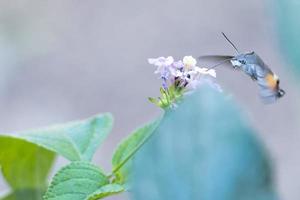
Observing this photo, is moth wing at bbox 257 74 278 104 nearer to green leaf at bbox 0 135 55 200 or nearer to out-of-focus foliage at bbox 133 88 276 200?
out-of-focus foliage at bbox 133 88 276 200

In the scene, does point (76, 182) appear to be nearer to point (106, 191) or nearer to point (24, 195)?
point (106, 191)

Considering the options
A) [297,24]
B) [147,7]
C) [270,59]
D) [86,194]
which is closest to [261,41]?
[270,59]

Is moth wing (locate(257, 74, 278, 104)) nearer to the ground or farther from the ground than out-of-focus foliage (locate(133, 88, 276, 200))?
farther from the ground

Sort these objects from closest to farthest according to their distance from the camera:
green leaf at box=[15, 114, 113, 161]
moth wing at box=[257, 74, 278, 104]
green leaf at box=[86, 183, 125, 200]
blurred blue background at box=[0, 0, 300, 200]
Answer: moth wing at box=[257, 74, 278, 104] < green leaf at box=[86, 183, 125, 200] < green leaf at box=[15, 114, 113, 161] < blurred blue background at box=[0, 0, 300, 200]

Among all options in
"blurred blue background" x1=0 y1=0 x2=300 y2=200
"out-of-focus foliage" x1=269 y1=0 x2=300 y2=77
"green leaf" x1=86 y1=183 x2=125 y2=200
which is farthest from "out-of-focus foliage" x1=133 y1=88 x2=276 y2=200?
"blurred blue background" x1=0 y1=0 x2=300 y2=200

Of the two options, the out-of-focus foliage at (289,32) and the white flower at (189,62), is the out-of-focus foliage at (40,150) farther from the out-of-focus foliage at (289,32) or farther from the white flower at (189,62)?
the out-of-focus foliage at (289,32)

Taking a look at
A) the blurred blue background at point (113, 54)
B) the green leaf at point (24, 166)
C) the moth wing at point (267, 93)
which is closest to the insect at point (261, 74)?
the moth wing at point (267, 93)

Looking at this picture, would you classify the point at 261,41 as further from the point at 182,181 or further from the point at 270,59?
the point at 182,181
